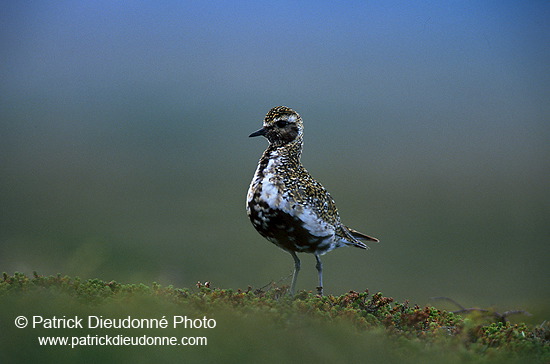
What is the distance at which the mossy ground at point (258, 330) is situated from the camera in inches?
130

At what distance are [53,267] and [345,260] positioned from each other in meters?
19.9

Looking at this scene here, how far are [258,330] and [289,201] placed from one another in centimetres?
410

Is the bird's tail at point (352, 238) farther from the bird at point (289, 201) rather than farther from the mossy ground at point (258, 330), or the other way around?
the mossy ground at point (258, 330)

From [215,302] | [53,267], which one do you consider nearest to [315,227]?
[215,302]

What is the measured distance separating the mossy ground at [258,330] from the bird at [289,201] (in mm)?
1294

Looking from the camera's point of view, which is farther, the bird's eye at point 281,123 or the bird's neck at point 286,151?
the bird's eye at point 281,123

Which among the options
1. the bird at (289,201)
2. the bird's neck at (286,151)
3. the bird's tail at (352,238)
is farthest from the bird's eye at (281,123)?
the bird's tail at (352,238)

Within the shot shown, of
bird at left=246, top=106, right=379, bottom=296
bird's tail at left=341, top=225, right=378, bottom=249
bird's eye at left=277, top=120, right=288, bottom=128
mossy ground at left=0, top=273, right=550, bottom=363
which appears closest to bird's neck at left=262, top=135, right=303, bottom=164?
bird at left=246, top=106, right=379, bottom=296

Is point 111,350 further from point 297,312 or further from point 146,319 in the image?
point 297,312

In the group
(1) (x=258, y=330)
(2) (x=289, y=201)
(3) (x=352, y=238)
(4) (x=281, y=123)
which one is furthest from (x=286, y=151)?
(1) (x=258, y=330)

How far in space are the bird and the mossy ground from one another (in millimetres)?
1294

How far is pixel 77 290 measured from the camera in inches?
222

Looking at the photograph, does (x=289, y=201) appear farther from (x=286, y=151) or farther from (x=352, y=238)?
(x=352, y=238)

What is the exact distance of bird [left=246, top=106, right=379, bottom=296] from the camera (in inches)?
304
